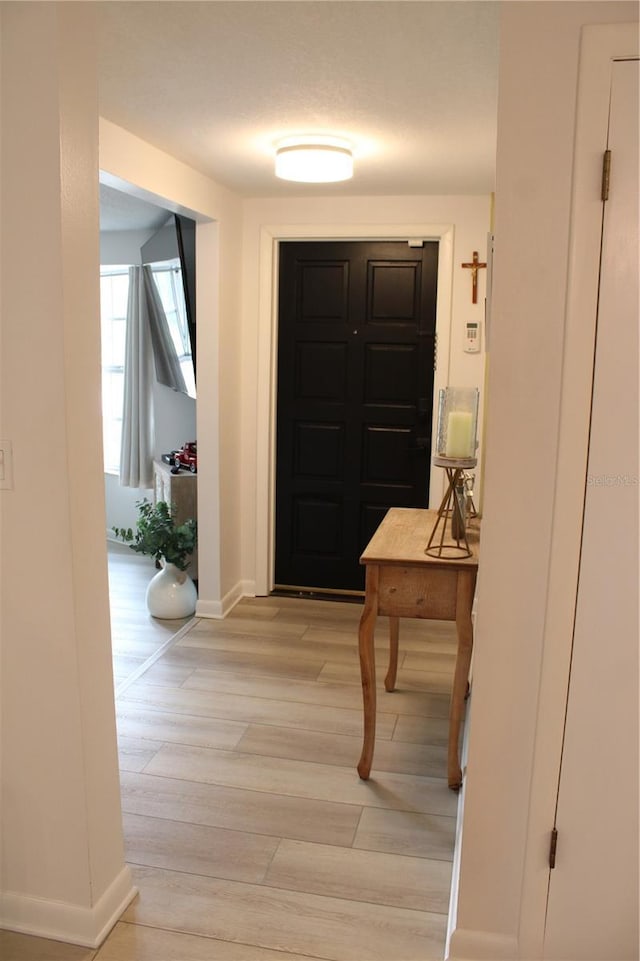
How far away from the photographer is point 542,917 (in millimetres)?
1815

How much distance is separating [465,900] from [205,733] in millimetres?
1417

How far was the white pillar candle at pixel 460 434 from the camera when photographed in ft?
8.23

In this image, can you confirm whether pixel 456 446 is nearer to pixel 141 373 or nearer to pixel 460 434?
pixel 460 434

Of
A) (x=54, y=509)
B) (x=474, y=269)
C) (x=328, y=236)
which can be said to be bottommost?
(x=54, y=509)

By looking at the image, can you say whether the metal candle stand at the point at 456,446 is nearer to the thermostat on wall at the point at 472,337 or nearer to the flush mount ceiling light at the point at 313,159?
the flush mount ceiling light at the point at 313,159

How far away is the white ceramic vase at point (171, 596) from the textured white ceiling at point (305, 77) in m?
2.18

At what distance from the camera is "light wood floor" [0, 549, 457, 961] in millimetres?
2004

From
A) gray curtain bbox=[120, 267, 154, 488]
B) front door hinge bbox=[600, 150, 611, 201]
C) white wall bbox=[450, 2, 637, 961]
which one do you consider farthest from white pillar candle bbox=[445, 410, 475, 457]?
gray curtain bbox=[120, 267, 154, 488]

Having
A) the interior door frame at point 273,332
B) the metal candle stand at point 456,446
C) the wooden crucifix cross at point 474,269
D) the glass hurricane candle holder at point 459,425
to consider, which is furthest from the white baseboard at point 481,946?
the wooden crucifix cross at point 474,269

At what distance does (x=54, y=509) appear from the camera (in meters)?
1.81

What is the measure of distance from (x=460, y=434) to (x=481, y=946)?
1411 mm

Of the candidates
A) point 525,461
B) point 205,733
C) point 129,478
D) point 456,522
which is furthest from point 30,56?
point 129,478

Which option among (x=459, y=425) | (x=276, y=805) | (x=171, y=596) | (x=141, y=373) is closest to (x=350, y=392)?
(x=171, y=596)

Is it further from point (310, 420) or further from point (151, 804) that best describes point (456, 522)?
point (310, 420)
